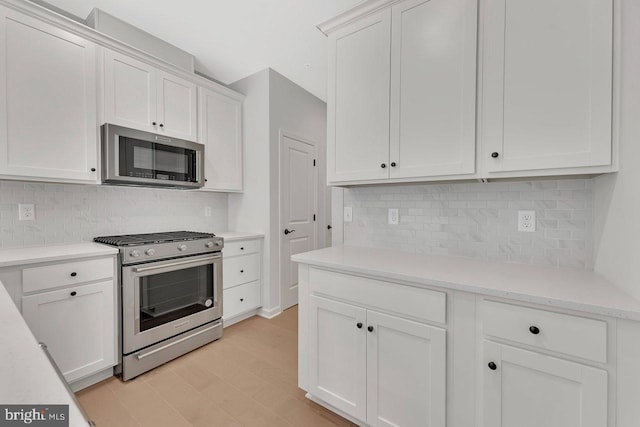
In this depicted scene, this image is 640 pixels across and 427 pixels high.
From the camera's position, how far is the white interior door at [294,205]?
10.9ft

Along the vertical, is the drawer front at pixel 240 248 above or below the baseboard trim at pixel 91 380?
above

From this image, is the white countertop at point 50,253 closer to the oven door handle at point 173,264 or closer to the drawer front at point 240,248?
the oven door handle at point 173,264

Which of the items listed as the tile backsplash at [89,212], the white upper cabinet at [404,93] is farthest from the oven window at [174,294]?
the white upper cabinet at [404,93]

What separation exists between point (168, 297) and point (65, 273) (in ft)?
2.34

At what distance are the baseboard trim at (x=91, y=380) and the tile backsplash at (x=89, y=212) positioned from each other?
1042 millimetres

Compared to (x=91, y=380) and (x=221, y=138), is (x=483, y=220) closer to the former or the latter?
(x=221, y=138)

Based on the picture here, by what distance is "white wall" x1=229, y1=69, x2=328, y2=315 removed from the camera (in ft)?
10.2

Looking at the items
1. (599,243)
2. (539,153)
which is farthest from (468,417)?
(539,153)

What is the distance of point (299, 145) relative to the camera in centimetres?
353

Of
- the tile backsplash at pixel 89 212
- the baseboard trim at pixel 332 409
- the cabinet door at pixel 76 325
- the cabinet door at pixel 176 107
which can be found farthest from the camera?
the cabinet door at pixel 176 107

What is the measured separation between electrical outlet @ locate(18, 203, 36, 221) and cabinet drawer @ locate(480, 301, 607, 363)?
297 cm

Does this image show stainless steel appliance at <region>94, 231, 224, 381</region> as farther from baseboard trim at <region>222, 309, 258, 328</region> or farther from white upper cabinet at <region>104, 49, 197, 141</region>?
white upper cabinet at <region>104, 49, 197, 141</region>

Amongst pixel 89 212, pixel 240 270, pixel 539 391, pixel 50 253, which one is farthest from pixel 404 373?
pixel 89 212

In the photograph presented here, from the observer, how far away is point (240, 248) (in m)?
2.93
